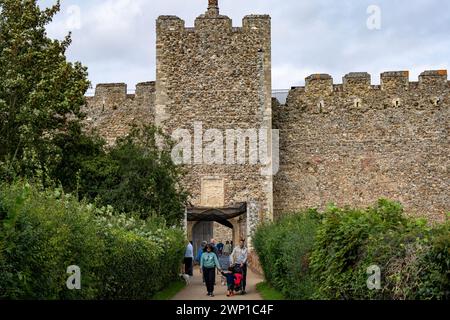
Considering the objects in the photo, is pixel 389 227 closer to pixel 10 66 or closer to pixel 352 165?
pixel 10 66

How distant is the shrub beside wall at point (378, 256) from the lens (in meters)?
6.15

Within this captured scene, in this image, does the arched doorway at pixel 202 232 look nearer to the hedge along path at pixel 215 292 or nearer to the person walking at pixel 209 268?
the hedge along path at pixel 215 292

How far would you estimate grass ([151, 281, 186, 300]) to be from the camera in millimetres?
14884

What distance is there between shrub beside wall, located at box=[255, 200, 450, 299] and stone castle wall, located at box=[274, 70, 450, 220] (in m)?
16.4

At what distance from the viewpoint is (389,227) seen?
7871 mm

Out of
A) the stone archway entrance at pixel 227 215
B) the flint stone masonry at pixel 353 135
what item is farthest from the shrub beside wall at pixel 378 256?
the flint stone masonry at pixel 353 135

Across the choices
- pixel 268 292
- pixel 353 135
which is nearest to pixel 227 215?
pixel 353 135

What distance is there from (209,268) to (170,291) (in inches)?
40.8

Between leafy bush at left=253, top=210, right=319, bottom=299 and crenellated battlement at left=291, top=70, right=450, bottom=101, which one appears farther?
crenellated battlement at left=291, top=70, right=450, bottom=101

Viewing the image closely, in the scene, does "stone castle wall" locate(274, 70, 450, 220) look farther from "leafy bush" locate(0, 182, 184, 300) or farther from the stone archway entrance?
"leafy bush" locate(0, 182, 184, 300)

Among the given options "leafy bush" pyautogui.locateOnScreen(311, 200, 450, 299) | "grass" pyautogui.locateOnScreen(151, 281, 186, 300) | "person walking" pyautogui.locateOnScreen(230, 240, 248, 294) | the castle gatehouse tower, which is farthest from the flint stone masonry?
"leafy bush" pyautogui.locateOnScreen(311, 200, 450, 299)

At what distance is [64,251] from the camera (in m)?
7.98
